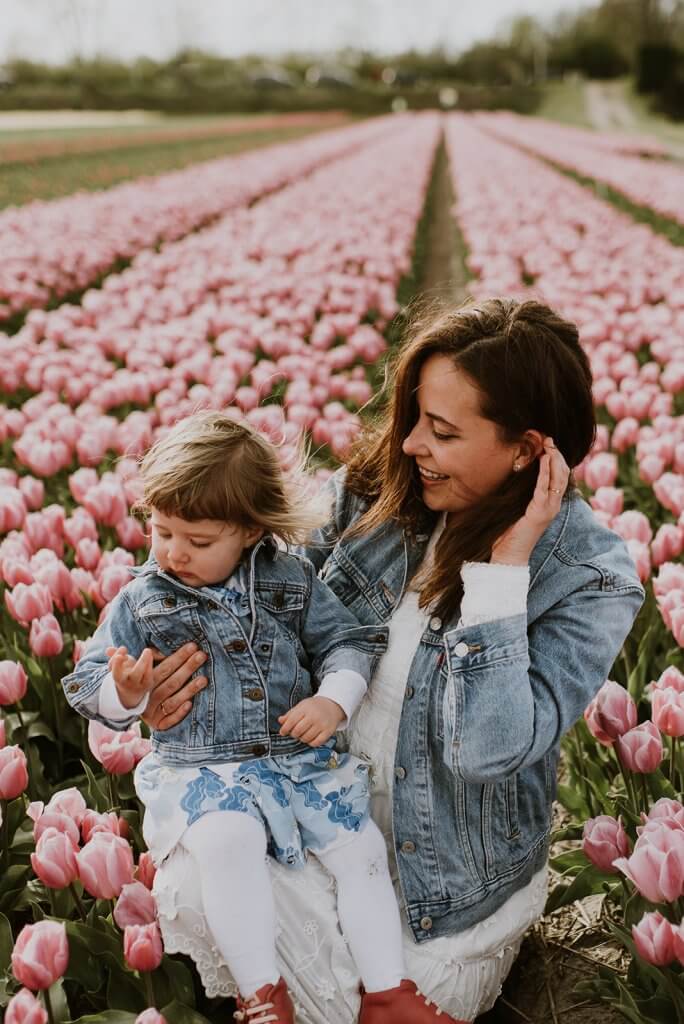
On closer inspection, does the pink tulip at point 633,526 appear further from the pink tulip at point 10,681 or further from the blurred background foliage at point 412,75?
the blurred background foliage at point 412,75

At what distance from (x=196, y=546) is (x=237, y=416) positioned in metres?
0.47

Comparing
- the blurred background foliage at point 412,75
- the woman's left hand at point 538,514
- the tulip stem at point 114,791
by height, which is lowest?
the tulip stem at point 114,791

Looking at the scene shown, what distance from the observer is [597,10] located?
2936 inches

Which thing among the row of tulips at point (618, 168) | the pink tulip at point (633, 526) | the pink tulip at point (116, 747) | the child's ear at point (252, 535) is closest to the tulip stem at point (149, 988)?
the pink tulip at point (116, 747)

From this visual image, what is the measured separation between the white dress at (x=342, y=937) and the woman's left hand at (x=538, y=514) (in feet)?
0.13

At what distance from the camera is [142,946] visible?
1957 millimetres

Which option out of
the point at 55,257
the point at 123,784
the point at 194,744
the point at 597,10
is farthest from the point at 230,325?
the point at 597,10

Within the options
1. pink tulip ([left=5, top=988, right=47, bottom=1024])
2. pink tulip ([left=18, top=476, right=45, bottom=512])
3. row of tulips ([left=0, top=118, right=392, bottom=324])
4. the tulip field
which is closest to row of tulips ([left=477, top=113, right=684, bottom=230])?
the tulip field

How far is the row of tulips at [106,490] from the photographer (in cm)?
213

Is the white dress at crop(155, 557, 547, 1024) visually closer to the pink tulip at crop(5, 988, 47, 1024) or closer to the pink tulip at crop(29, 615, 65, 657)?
the pink tulip at crop(5, 988, 47, 1024)

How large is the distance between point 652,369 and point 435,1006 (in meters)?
3.57

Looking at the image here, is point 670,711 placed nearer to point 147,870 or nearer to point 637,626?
point 637,626

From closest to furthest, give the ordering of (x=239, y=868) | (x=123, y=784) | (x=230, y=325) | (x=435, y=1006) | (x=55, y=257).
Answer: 1. (x=239, y=868)
2. (x=435, y=1006)
3. (x=123, y=784)
4. (x=230, y=325)
5. (x=55, y=257)

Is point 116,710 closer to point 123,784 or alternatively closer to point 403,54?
point 123,784
